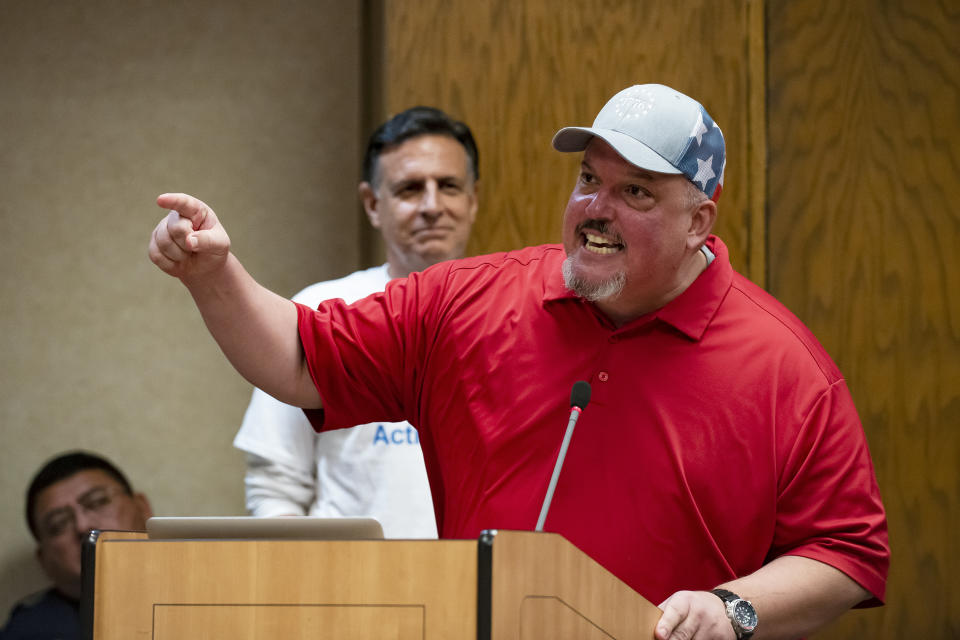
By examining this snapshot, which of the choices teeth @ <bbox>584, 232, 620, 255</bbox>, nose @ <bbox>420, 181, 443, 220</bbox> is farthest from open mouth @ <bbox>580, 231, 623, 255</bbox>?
nose @ <bbox>420, 181, 443, 220</bbox>

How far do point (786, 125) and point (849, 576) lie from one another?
151cm

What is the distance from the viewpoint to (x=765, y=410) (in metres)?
1.74

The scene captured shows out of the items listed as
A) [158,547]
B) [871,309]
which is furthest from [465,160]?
[158,547]

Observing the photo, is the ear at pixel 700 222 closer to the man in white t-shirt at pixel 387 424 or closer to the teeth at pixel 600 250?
the teeth at pixel 600 250

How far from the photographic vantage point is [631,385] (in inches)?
70.1

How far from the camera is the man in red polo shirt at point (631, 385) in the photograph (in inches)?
66.8

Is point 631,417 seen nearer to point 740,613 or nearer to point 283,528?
point 740,613

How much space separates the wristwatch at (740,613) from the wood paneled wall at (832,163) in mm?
1360

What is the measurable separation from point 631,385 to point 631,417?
5 centimetres

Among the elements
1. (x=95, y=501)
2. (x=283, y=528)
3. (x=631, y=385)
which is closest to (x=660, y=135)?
(x=631, y=385)

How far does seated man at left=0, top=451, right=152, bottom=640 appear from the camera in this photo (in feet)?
11.3

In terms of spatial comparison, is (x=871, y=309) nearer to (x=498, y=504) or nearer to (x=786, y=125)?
(x=786, y=125)

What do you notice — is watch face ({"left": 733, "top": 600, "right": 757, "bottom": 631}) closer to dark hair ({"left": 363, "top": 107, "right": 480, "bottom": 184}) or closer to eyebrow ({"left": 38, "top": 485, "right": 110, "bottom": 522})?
dark hair ({"left": 363, "top": 107, "right": 480, "bottom": 184})

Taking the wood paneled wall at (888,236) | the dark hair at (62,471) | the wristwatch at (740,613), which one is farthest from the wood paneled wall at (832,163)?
the dark hair at (62,471)
